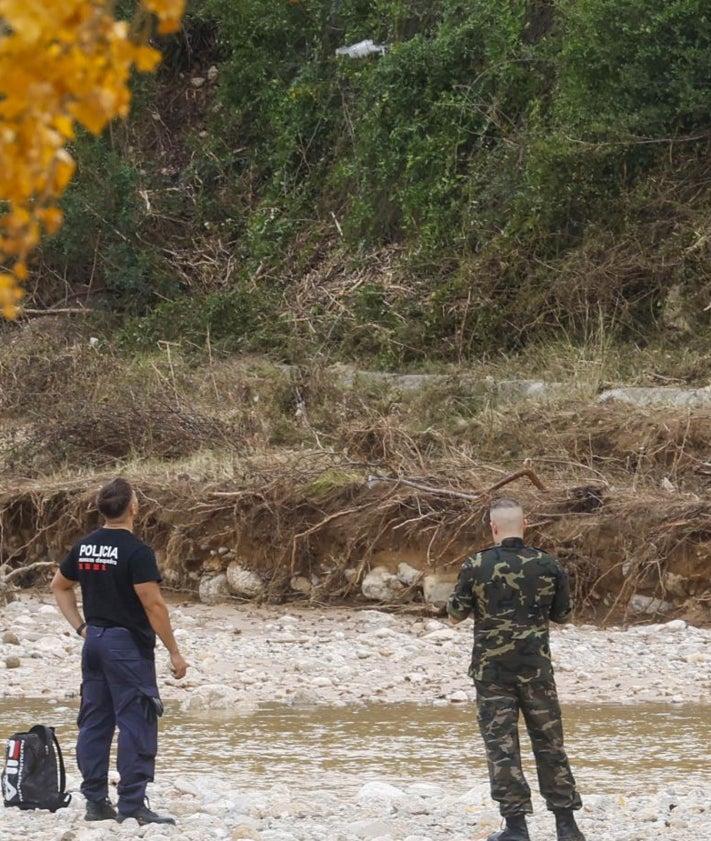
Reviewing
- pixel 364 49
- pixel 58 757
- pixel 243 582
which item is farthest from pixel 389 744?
pixel 364 49

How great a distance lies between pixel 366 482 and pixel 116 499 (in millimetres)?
8297

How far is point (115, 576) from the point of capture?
236 inches

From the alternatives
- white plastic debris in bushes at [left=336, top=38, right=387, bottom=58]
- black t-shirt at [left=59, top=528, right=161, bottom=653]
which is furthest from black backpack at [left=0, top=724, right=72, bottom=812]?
white plastic debris in bushes at [left=336, top=38, right=387, bottom=58]

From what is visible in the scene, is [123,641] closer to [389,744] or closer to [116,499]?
[116,499]

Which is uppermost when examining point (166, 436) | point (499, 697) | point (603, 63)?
point (603, 63)

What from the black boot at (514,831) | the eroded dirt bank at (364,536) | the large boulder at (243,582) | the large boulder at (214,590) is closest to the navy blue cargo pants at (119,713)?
the black boot at (514,831)

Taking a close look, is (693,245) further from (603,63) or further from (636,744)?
(636,744)

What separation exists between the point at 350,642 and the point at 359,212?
12052 mm

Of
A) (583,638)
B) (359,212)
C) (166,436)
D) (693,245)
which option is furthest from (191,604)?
(359,212)

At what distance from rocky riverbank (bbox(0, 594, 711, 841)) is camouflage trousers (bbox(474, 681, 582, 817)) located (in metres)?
0.47

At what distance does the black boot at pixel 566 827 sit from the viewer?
564 cm

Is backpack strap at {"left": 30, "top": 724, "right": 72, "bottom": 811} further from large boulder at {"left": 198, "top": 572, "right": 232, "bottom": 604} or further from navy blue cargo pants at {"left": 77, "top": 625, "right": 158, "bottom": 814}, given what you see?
large boulder at {"left": 198, "top": 572, "right": 232, "bottom": 604}

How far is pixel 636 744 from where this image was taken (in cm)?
860

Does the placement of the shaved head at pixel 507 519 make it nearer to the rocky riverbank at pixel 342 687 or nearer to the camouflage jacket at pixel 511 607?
the camouflage jacket at pixel 511 607
